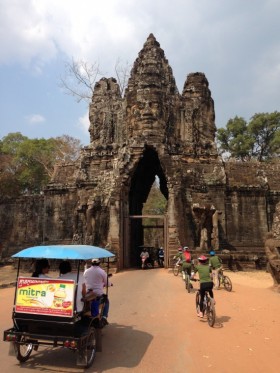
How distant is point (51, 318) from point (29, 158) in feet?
100

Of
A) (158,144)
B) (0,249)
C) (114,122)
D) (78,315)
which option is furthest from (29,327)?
(0,249)

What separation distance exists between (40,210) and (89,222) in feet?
24.2

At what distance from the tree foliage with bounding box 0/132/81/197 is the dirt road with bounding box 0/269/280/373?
2382 centimetres

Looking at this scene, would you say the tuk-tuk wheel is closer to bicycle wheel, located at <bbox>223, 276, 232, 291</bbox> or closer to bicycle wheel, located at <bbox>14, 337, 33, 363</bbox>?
bicycle wheel, located at <bbox>14, 337, 33, 363</bbox>

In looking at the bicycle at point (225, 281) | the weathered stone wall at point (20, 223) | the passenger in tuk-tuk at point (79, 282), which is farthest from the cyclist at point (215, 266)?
the weathered stone wall at point (20, 223)

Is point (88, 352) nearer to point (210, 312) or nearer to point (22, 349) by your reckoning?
point (22, 349)

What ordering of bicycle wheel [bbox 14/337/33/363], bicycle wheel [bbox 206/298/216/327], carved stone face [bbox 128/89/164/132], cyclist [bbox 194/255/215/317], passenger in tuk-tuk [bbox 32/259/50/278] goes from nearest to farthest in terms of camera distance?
1. bicycle wheel [bbox 14/337/33/363]
2. passenger in tuk-tuk [bbox 32/259/50/278]
3. bicycle wheel [bbox 206/298/216/327]
4. cyclist [bbox 194/255/215/317]
5. carved stone face [bbox 128/89/164/132]

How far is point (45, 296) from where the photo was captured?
16.4 feet

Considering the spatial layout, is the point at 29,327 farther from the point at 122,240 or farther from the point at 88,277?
the point at 122,240

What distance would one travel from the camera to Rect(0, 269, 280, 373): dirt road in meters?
5.00

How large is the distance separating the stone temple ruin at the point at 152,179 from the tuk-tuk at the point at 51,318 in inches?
461

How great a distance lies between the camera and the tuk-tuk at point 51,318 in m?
4.83

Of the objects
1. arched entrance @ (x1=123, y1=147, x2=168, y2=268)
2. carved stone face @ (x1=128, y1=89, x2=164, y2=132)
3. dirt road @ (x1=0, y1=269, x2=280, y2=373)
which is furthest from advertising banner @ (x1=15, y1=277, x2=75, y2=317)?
carved stone face @ (x1=128, y1=89, x2=164, y2=132)

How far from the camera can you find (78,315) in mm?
5066
